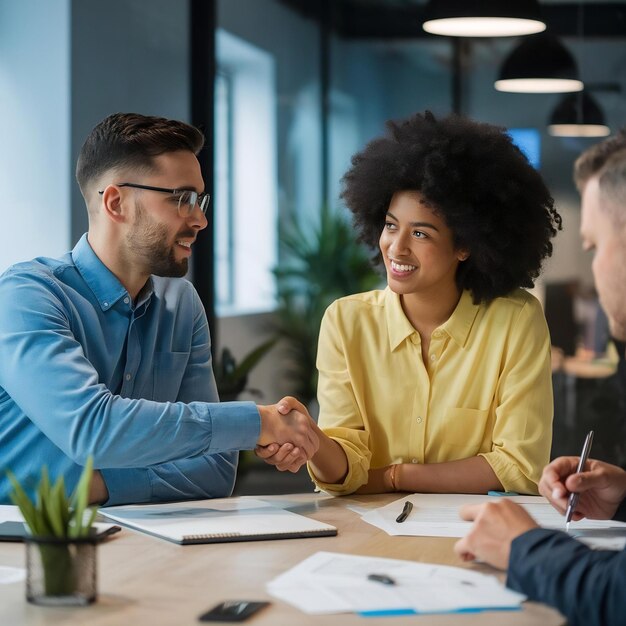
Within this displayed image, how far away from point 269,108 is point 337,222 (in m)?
0.70

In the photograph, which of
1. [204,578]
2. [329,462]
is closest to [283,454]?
[329,462]

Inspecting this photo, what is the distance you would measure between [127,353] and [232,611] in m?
1.21

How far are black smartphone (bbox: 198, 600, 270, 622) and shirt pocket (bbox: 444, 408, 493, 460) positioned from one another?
127cm

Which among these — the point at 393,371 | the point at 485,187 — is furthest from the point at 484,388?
the point at 485,187

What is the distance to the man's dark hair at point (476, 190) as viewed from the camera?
2.94 meters

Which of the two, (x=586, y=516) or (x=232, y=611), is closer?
(x=232, y=611)

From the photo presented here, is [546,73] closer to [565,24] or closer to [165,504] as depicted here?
[565,24]

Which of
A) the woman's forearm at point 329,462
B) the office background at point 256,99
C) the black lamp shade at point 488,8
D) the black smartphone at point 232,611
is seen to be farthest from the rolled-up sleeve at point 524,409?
the office background at point 256,99

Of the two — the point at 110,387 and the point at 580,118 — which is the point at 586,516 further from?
the point at 580,118

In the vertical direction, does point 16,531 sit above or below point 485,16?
below

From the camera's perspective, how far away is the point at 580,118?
5168mm

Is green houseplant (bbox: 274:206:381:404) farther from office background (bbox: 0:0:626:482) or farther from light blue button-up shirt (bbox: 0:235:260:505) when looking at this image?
light blue button-up shirt (bbox: 0:235:260:505)

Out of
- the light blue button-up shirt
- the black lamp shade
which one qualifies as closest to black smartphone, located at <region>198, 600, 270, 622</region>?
the light blue button-up shirt

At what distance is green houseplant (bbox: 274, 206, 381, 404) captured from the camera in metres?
5.69
